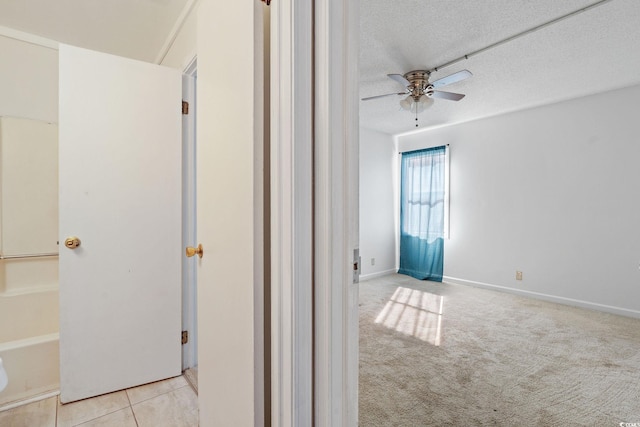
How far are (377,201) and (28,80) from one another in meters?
4.25

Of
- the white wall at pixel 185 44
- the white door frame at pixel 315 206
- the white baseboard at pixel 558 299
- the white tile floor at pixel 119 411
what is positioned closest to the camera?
the white door frame at pixel 315 206

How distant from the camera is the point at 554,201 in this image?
3.61 metres

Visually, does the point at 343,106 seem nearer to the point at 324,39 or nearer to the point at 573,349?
the point at 324,39

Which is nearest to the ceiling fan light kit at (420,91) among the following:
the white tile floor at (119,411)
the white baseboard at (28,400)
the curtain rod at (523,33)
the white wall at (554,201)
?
the curtain rod at (523,33)

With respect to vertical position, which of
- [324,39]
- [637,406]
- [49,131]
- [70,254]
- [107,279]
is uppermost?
[49,131]

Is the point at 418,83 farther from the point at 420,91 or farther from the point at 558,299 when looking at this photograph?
the point at 558,299

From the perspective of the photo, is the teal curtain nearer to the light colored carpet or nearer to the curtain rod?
the light colored carpet

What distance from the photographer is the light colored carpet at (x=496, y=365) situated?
1.68 metres

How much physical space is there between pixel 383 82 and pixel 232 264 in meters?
2.71

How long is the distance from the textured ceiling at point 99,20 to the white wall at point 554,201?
13.1 feet

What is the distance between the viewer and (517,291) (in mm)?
3910

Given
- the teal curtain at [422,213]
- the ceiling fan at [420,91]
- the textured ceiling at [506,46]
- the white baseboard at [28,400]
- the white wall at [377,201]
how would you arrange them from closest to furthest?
the white baseboard at [28,400]
the textured ceiling at [506,46]
the ceiling fan at [420,91]
the teal curtain at [422,213]
the white wall at [377,201]

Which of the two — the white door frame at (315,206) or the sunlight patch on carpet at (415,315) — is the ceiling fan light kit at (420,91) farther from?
the sunlight patch on carpet at (415,315)

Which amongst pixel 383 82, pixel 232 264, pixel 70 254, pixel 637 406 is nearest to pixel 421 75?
pixel 383 82
